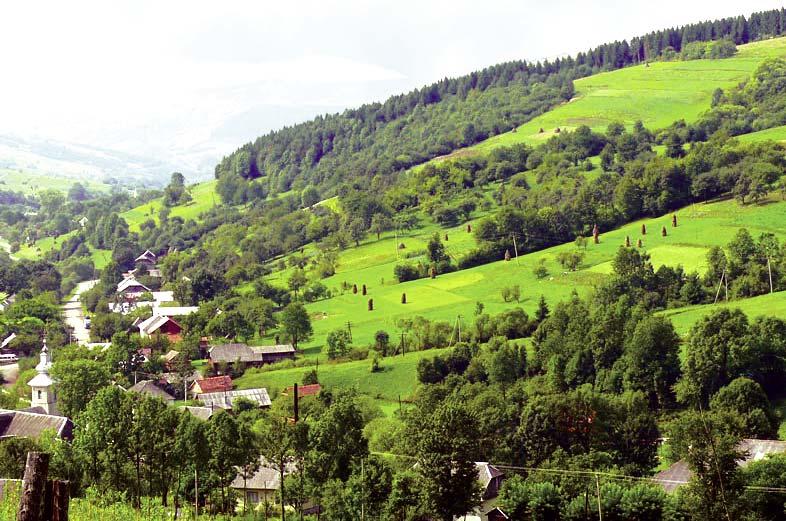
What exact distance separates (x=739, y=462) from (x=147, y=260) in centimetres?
11305

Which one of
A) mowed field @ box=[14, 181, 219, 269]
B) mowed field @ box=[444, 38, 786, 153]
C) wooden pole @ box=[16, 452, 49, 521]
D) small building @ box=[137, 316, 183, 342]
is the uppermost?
mowed field @ box=[444, 38, 786, 153]

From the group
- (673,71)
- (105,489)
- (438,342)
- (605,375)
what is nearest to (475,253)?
(438,342)

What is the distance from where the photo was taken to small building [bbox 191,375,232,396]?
270ft

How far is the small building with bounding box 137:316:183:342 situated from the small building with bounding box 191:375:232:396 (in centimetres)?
1788

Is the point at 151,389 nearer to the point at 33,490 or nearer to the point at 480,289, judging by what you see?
the point at 480,289

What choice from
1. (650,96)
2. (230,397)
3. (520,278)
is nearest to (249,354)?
(230,397)

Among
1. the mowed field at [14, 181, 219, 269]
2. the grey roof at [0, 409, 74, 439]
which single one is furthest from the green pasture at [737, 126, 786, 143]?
the grey roof at [0, 409, 74, 439]

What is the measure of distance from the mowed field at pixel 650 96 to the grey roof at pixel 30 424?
332 ft

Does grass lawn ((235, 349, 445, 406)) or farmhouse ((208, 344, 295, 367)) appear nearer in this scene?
grass lawn ((235, 349, 445, 406))

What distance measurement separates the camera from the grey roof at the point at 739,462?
52.1 m

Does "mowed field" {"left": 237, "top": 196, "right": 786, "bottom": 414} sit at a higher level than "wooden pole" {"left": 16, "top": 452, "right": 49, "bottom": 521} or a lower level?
lower

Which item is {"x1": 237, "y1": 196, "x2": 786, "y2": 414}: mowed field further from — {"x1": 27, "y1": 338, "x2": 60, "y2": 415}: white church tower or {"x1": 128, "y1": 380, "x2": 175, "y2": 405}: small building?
{"x1": 27, "y1": 338, "x2": 60, "y2": 415}: white church tower

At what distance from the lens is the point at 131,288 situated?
134750 mm

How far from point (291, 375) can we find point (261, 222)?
232 feet
